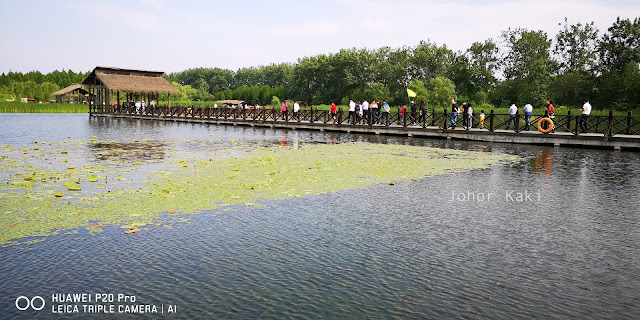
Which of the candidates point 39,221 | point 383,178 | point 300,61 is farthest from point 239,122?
point 300,61

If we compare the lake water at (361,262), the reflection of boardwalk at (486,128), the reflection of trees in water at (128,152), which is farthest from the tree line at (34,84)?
the lake water at (361,262)

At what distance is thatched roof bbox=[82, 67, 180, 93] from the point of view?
183ft

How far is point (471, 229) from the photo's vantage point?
7.77 meters

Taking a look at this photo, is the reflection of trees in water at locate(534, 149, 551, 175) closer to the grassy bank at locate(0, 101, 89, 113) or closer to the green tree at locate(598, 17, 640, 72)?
the green tree at locate(598, 17, 640, 72)

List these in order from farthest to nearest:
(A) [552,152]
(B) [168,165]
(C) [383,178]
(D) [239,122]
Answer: (D) [239,122], (A) [552,152], (B) [168,165], (C) [383,178]

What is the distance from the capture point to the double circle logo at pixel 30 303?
458 centimetres

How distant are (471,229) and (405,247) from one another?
1.66 m

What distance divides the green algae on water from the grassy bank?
59.6m

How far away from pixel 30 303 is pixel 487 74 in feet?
243

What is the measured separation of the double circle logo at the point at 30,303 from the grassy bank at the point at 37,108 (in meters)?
76.2

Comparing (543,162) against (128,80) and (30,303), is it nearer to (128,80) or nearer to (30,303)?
(30,303)

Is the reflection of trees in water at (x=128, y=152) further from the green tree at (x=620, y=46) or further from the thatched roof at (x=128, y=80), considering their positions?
the green tree at (x=620, y=46)

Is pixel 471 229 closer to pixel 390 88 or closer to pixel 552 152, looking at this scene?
pixel 552 152

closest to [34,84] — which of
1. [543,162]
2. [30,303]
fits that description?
[543,162]
